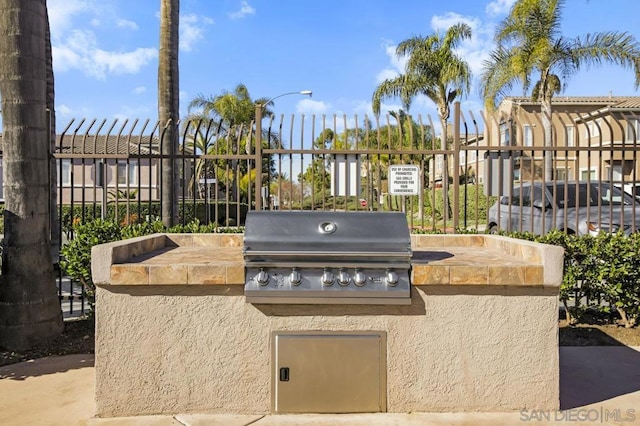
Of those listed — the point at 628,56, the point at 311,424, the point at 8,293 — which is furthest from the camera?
the point at 628,56

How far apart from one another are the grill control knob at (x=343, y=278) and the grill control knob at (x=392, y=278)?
238mm

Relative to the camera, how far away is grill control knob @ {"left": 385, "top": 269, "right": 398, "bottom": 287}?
299cm

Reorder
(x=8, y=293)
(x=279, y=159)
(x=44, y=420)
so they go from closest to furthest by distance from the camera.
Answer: (x=44, y=420)
(x=8, y=293)
(x=279, y=159)

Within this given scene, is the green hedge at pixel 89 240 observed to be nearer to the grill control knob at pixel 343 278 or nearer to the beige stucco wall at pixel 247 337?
the beige stucco wall at pixel 247 337

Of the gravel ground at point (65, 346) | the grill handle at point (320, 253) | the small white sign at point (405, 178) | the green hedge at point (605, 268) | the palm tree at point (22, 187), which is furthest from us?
the small white sign at point (405, 178)

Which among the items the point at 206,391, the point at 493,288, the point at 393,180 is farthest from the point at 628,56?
the point at 206,391

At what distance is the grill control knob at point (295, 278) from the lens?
2982 millimetres

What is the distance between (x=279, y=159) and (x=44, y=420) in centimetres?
369

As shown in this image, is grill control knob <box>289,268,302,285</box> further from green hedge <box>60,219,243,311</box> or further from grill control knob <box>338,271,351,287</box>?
green hedge <box>60,219,243,311</box>

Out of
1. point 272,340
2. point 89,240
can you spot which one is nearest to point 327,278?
point 272,340

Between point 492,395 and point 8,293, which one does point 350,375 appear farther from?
point 8,293

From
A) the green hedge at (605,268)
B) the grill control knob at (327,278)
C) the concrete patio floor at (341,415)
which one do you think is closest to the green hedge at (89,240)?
the concrete patio floor at (341,415)

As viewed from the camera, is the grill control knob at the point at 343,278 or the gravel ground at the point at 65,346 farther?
the gravel ground at the point at 65,346

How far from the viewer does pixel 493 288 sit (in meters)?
3.10
